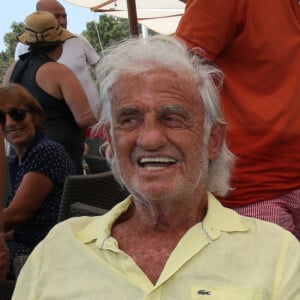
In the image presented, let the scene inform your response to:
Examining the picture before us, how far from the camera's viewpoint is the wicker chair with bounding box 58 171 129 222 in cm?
292

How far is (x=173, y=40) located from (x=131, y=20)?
6.68 ft

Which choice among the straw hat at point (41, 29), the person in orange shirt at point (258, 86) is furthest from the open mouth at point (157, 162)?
the straw hat at point (41, 29)

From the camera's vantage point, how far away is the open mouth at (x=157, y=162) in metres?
1.81

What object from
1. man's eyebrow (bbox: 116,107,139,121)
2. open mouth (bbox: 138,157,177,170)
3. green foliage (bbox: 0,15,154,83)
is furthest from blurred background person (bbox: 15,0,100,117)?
open mouth (bbox: 138,157,177,170)

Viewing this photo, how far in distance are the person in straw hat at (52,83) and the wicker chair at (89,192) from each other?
2.73 feet

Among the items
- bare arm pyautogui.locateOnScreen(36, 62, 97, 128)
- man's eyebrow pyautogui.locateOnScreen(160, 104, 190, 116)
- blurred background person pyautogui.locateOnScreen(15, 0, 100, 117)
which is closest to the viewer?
man's eyebrow pyautogui.locateOnScreen(160, 104, 190, 116)

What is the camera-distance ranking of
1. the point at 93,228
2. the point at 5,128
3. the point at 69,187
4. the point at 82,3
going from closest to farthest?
the point at 93,228 → the point at 69,187 → the point at 5,128 → the point at 82,3

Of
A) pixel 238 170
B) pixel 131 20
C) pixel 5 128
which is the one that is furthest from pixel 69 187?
pixel 131 20

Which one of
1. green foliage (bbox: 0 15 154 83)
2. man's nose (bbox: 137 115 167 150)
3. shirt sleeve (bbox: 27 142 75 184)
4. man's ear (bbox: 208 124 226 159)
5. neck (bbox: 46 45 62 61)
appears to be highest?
man's nose (bbox: 137 115 167 150)

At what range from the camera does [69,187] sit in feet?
9.62

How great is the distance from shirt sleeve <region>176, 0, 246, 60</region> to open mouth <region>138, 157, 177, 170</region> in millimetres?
516

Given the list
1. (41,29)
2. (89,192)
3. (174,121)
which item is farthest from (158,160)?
(41,29)

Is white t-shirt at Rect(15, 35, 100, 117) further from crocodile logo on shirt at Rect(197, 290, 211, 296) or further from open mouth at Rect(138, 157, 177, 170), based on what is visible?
crocodile logo on shirt at Rect(197, 290, 211, 296)

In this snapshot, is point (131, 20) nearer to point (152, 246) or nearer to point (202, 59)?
point (202, 59)
